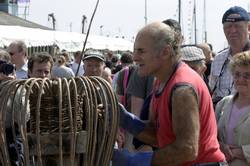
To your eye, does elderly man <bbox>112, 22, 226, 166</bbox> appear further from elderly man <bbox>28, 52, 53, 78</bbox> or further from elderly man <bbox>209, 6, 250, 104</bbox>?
elderly man <bbox>28, 52, 53, 78</bbox>

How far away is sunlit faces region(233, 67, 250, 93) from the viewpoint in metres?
3.92

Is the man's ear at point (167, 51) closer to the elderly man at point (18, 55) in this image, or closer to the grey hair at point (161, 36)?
the grey hair at point (161, 36)

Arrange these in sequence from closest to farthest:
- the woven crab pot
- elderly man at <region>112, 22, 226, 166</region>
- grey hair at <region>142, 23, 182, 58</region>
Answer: the woven crab pot, elderly man at <region>112, 22, 226, 166</region>, grey hair at <region>142, 23, 182, 58</region>

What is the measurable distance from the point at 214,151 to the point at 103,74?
10.7ft

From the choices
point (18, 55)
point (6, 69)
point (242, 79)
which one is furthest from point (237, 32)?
point (18, 55)

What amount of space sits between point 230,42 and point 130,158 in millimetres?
2428

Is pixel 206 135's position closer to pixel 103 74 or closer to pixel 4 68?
pixel 4 68

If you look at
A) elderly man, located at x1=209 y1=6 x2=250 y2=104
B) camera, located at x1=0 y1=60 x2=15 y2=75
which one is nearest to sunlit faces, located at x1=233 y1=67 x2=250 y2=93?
elderly man, located at x1=209 y1=6 x2=250 y2=104

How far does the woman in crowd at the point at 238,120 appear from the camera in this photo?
12.6ft

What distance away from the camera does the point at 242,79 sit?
3.93 meters

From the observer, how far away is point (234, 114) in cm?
395

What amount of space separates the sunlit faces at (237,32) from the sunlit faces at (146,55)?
85.9 inches

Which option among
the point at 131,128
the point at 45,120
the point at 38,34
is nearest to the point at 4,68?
the point at 131,128

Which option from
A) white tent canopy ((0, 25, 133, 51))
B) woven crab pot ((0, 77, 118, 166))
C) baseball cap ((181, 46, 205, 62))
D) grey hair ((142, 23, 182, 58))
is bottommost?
woven crab pot ((0, 77, 118, 166))
